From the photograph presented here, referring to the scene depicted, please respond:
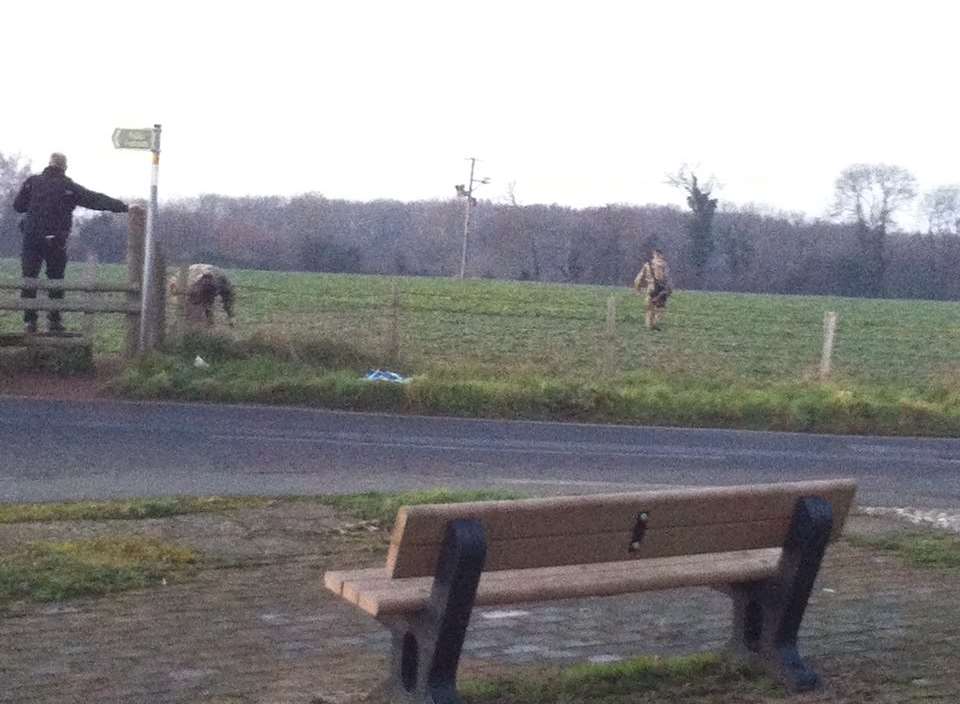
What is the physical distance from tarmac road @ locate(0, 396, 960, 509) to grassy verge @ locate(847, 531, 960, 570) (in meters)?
2.11

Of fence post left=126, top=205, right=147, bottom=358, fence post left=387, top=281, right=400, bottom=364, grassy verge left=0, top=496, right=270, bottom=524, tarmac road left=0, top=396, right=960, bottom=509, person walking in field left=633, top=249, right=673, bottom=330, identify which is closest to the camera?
grassy verge left=0, top=496, right=270, bottom=524

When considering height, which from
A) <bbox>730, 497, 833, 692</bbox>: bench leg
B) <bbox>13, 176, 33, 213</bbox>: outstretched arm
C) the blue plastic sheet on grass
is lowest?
the blue plastic sheet on grass

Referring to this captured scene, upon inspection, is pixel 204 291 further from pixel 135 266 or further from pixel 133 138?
pixel 133 138

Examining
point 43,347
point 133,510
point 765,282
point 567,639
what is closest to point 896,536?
point 567,639

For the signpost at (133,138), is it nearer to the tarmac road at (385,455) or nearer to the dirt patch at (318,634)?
the tarmac road at (385,455)

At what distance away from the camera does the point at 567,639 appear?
241 inches

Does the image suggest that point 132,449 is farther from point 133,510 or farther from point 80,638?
point 80,638

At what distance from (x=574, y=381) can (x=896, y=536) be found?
335 inches

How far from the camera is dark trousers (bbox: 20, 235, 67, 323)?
16484mm

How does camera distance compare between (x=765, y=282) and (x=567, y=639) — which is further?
(x=765, y=282)

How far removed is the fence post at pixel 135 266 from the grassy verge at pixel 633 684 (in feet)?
39.3

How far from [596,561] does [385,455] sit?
291 inches

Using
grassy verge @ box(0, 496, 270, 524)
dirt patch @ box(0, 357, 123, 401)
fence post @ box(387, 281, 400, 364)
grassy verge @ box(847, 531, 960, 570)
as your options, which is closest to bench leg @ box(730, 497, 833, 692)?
grassy verge @ box(847, 531, 960, 570)

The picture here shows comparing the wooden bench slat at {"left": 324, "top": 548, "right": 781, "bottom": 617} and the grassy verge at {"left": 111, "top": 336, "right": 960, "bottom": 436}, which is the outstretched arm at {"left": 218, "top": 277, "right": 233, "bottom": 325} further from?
the wooden bench slat at {"left": 324, "top": 548, "right": 781, "bottom": 617}
